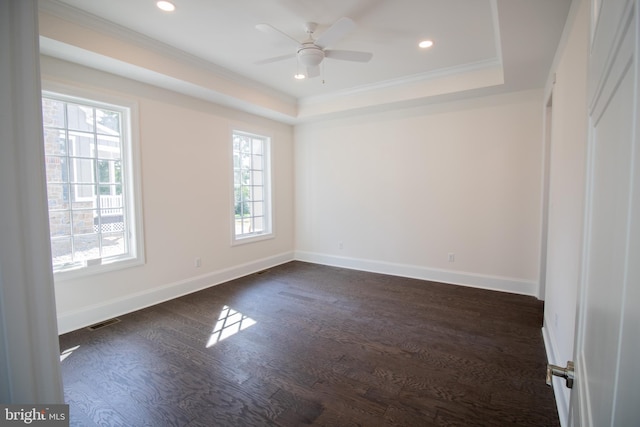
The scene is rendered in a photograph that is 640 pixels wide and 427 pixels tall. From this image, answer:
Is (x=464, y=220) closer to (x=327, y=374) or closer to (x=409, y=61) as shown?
(x=409, y=61)

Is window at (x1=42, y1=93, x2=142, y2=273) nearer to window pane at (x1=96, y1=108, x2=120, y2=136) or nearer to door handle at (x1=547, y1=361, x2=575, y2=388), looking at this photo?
window pane at (x1=96, y1=108, x2=120, y2=136)

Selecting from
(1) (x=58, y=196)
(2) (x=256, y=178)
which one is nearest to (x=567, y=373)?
(1) (x=58, y=196)

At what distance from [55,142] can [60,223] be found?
798 mm

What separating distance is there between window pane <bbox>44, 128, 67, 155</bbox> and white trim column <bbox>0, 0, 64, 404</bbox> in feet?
10.3

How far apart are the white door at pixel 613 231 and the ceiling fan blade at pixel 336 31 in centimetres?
190

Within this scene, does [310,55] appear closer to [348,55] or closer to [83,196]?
[348,55]

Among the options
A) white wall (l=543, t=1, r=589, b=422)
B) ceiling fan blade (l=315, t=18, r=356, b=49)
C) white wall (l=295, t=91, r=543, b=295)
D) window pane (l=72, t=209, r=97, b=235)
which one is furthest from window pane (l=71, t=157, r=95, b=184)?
white wall (l=543, t=1, r=589, b=422)

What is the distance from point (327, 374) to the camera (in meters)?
2.21

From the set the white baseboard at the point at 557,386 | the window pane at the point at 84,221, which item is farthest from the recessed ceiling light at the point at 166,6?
the white baseboard at the point at 557,386

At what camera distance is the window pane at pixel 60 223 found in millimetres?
2820

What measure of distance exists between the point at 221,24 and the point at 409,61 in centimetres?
220

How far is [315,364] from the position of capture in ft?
7.68

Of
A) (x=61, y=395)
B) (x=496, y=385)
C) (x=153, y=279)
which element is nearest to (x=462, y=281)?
(x=496, y=385)

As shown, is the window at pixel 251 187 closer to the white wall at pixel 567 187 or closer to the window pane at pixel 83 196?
the window pane at pixel 83 196
